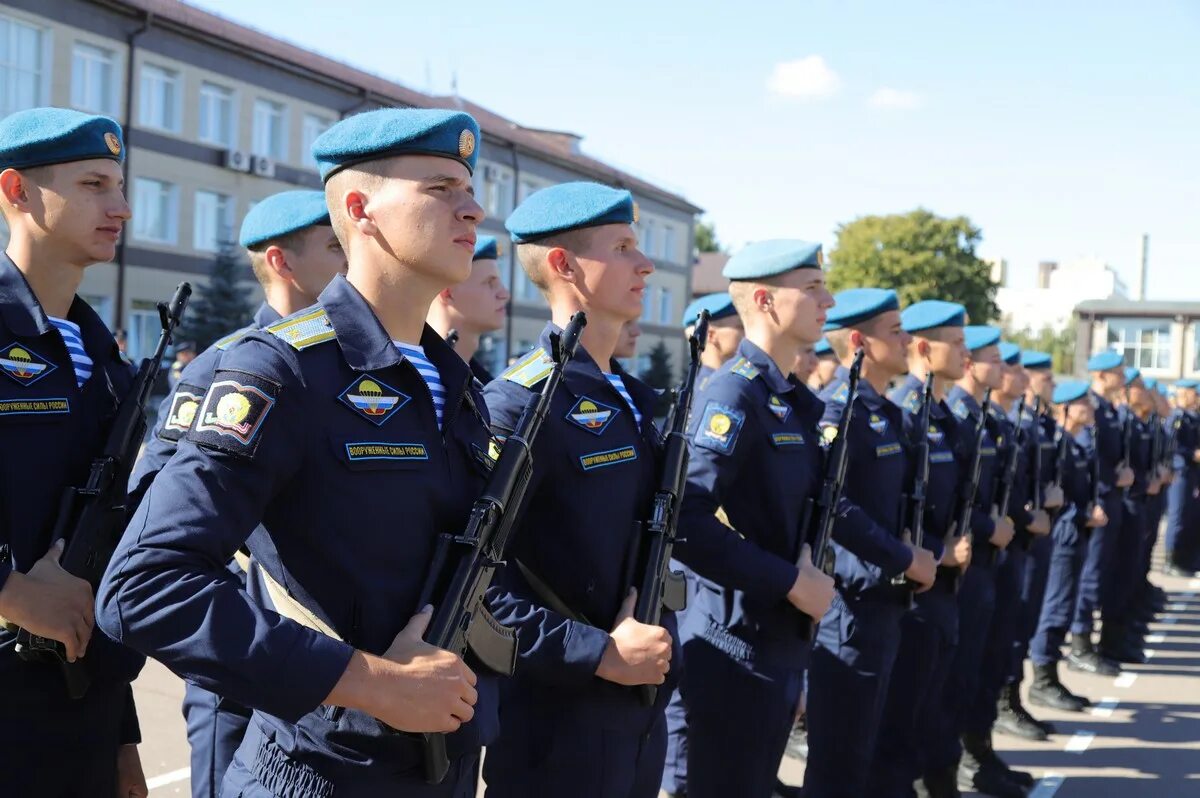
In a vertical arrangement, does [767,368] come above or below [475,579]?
above

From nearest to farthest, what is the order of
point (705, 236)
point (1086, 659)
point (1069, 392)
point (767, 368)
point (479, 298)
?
point (767, 368) → point (479, 298) → point (1086, 659) → point (1069, 392) → point (705, 236)

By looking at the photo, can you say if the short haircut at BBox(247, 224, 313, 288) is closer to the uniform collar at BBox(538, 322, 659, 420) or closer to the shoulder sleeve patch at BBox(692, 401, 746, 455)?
the uniform collar at BBox(538, 322, 659, 420)

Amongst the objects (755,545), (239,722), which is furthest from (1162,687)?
(239,722)

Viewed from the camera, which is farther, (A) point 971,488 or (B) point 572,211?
(A) point 971,488

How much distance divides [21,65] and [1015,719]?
69.1 ft

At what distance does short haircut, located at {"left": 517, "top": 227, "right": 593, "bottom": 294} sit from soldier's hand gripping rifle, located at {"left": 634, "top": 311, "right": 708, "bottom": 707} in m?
0.59

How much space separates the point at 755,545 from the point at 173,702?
12.3ft

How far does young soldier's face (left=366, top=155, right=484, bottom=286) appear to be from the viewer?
7.24ft

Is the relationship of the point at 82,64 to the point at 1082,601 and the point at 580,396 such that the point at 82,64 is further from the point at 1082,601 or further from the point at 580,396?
the point at 580,396

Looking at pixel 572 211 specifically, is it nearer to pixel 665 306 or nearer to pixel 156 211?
pixel 156 211

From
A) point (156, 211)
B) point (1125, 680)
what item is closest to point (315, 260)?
point (1125, 680)

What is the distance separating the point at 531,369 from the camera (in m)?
3.08

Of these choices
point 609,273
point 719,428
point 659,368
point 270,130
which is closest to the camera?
point 609,273

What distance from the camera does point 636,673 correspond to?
2.83m
